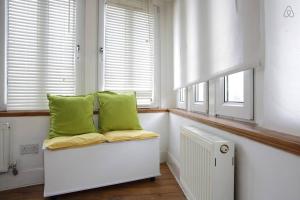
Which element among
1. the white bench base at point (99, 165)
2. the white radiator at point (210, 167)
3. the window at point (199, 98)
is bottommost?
the white bench base at point (99, 165)

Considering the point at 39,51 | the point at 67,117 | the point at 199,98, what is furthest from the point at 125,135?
the point at 39,51

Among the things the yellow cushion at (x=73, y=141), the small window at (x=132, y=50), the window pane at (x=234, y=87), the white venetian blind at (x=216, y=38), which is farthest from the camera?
A: the small window at (x=132, y=50)

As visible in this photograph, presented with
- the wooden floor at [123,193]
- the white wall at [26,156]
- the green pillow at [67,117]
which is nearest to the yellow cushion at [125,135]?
the green pillow at [67,117]

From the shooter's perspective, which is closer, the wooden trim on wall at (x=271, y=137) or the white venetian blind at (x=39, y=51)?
the wooden trim on wall at (x=271, y=137)

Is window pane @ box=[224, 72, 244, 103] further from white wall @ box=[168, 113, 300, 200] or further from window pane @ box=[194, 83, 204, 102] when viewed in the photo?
window pane @ box=[194, 83, 204, 102]

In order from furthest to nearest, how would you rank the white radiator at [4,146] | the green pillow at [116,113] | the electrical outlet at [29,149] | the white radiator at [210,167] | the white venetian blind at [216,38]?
the green pillow at [116,113] → the electrical outlet at [29,149] → the white radiator at [4,146] → the white radiator at [210,167] → the white venetian blind at [216,38]

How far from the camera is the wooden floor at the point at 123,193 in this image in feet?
5.73

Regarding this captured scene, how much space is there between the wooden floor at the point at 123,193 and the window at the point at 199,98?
818 millimetres

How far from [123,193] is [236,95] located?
1.35 metres

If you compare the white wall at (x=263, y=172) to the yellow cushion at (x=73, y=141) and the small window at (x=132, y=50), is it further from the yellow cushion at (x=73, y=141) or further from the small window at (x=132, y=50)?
the small window at (x=132, y=50)

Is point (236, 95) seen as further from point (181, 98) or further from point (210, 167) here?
point (181, 98)

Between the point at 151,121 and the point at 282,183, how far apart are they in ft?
6.09

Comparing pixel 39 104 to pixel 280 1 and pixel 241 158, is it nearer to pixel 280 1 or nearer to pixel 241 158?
pixel 241 158

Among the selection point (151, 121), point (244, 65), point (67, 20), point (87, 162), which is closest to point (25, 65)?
point (67, 20)
